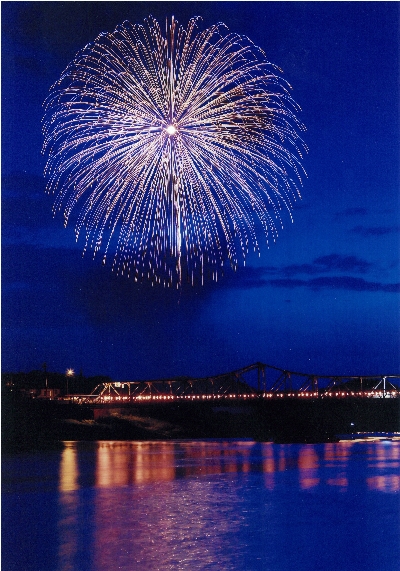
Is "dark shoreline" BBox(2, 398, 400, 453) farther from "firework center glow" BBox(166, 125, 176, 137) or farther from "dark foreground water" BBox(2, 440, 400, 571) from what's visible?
"firework center glow" BBox(166, 125, 176, 137)

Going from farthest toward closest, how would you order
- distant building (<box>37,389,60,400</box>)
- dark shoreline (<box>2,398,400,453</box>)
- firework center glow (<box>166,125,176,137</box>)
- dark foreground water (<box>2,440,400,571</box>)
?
distant building (<box>37,389,60,400</box>), dark shoreline (<box>2,398,400,453</box>), firework center glow (<box>166,125,176,137</box>), dark foreground water (<box>2,440,400,571</box>)

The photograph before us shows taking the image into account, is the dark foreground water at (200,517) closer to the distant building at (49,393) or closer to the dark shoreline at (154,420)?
the dark shoreline at (154,420)

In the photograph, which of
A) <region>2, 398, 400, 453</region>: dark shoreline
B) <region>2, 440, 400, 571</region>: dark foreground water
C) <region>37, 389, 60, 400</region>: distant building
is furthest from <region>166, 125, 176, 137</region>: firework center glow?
<region>37, 389, 60, 400</region>: distant building

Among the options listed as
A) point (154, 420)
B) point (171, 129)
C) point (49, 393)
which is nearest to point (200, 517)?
point (171, 129)

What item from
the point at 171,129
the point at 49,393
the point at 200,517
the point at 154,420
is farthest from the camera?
the point at 154,420

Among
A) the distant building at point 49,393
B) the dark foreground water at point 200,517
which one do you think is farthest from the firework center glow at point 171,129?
the distant building at point 49,393

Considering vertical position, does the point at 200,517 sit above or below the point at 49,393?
below

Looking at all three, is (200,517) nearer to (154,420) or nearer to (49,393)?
(49,393)

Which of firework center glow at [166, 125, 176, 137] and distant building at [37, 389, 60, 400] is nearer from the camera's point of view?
firework center glow at [166, 125, 176, 137]
